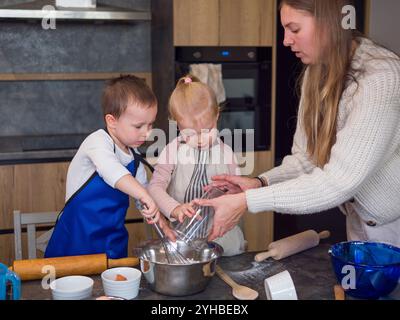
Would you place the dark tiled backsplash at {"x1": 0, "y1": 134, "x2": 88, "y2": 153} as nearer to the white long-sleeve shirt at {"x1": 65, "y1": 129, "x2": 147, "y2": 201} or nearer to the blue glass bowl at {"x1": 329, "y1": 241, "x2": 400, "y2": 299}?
the white long-sleeve shirt at {"x1": 65, "y1": 129, "x2": 147, "y2": 201}

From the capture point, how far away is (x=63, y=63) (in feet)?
10.6

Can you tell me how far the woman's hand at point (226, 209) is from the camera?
1432 mm

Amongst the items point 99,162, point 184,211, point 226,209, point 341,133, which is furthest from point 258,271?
point 99,162

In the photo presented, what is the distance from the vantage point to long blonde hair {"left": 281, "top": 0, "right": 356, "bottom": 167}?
4.74ft

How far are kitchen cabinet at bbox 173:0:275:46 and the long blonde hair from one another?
4.46 feet

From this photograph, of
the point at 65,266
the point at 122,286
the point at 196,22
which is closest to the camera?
the point at 122,286

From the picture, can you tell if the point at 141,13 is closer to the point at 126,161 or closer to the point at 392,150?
the point at 126,161

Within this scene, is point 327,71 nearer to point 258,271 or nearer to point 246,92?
point 258,271

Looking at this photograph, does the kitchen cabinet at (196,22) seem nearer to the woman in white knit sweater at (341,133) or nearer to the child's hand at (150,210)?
the woman in white knit sweater at (341,133)

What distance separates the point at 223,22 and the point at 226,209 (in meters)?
1.69

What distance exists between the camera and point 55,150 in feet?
9.00
